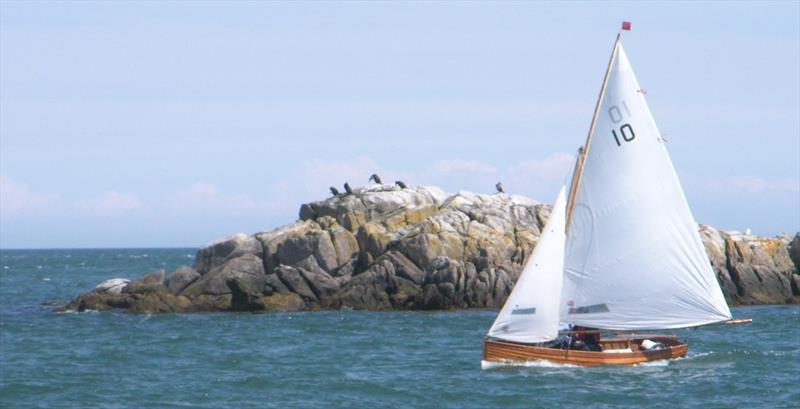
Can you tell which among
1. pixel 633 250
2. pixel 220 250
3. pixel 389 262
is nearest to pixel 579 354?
pixel 633 250

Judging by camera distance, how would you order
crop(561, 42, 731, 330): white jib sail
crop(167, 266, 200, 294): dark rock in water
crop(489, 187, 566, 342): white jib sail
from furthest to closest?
1. crop(167, 266, 200, 294): dark rock in water
2. crop(489, 187, 566, 342): white jib sail
3. crop(561, 42, 731, 330): white jib sail

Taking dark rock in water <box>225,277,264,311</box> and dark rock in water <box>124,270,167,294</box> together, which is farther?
dark rock in water <box>124,270,167,294</box>

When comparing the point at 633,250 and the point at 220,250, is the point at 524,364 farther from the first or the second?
the point at 220,250

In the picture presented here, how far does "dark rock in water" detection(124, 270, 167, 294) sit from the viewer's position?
2707 inches

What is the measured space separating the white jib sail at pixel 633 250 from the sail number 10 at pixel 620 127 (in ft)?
0.73

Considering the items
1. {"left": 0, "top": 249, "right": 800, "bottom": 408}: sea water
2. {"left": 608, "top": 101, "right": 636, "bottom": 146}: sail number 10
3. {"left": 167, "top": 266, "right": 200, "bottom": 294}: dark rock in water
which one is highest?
{"left": 608, "top": 101, "right": 636, "bottom": 146}: sail number 10

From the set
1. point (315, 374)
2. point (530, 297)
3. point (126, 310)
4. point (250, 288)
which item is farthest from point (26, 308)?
point (530, 297)

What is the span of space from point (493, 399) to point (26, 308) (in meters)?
45.6

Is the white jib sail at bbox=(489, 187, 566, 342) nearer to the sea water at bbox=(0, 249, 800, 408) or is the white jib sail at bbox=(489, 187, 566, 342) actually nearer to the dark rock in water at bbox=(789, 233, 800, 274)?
the sea water at bbox=(0, 249, 800, 408)

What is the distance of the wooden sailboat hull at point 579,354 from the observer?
3981cm

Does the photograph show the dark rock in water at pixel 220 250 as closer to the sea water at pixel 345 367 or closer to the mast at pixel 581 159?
the sea water at pixel 345 367

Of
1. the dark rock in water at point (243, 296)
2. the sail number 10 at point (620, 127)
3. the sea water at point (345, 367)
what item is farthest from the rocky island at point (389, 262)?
the sail number 10 at point (620, 127)

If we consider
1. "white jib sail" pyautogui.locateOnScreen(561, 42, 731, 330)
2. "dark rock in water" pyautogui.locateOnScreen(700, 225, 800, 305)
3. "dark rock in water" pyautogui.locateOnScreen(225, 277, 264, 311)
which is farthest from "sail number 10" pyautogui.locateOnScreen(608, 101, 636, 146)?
"dark rock in water" pyautogui.locateOnScreen(700, 225, 800, 305)

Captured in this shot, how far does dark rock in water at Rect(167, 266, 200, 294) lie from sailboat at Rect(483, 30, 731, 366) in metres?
31.2
